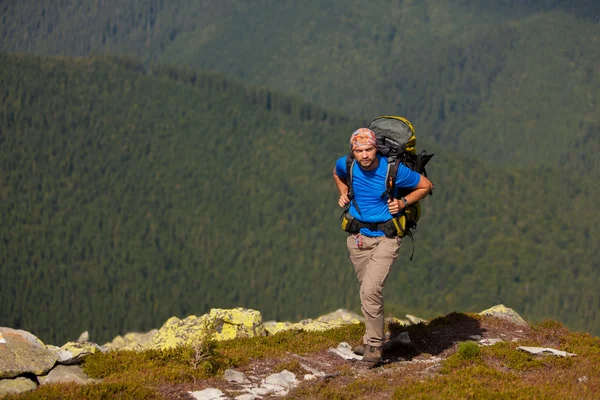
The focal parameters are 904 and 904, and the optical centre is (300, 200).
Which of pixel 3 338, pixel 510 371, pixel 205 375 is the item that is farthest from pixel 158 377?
pixel 510 371

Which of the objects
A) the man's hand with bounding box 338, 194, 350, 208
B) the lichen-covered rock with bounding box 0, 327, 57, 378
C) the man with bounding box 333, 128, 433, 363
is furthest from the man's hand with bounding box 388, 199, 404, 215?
the lichen-covered rock with bounding box 0, 327, 57, 378

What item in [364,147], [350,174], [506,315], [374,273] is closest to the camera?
[364,147]

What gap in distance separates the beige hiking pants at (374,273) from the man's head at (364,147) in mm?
1866

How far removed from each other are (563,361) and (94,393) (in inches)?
430

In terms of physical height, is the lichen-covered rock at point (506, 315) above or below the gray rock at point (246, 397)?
above

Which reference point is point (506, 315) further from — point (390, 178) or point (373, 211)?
point (390, 178)

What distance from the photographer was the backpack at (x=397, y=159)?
20484 mm

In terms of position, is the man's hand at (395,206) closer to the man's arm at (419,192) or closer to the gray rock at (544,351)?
the man's arm at (419,192)

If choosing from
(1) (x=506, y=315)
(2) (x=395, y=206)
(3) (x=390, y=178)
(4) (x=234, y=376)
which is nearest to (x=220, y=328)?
(1) (x=506, y=315)

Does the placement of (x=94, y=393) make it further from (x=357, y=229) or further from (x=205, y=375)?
(x=357, y=229)

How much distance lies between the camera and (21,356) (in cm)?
1980

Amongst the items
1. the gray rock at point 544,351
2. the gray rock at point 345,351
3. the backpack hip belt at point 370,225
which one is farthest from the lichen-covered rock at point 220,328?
the gray rock at point 544,351

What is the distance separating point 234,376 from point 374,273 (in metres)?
3.92

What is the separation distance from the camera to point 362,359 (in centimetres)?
2147
